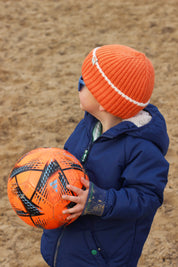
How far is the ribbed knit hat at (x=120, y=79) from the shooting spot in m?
1.68

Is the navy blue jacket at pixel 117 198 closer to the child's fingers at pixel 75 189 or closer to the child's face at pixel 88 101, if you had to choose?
the child's fingers at pixel 75 189

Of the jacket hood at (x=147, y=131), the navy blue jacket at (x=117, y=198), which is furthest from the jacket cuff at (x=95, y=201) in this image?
the jacket hood at (x=147, y=131)

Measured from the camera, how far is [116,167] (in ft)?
5.66

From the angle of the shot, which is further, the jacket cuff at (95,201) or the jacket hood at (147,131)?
the jacket hood at (147,131)

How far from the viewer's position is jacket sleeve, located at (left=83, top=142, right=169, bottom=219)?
1606 millimetres

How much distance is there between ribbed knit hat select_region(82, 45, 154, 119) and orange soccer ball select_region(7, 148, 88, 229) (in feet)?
1.23

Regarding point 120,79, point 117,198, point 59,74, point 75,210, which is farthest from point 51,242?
point 59,74

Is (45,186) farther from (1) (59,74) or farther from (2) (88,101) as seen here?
(1) (59,74)

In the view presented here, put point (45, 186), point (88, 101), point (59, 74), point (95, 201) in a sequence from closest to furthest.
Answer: point (95, 201)
point (45, 186)
point (88, 101)
point (59, 74)

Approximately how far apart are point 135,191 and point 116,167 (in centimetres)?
16

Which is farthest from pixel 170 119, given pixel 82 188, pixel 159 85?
pixel 82 188

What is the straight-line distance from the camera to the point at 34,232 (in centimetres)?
317

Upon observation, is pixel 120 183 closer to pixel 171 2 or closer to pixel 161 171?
pixel 161 171

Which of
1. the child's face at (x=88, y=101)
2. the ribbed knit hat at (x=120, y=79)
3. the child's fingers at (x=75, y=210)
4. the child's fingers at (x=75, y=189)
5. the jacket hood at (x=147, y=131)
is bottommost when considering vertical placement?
the child's fingers at (x=75, y=210)
